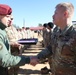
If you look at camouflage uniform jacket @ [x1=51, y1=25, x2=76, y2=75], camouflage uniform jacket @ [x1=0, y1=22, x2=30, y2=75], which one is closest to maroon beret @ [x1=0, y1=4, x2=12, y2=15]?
camouflage uniform jacket @ [x1=0, y1=22, x2=30, y2=75]

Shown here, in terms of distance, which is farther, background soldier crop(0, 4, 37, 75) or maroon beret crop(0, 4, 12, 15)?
maroon beret crop(0, 4, 12, 15)

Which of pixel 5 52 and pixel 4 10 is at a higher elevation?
pixel 4 10

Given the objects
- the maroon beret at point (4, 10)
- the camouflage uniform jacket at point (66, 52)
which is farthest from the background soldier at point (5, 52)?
the camouflage uniform jacket at point (66, 52)

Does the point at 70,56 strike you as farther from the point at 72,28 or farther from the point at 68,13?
the point at 68,13

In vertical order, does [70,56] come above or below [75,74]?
above

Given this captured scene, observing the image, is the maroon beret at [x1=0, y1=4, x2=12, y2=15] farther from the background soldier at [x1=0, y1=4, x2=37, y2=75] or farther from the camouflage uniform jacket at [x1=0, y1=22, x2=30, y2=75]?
the camouflage uniform jacket at [x1=0, y1=22, x2=30, y2=75]

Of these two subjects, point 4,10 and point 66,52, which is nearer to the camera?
point 66,52

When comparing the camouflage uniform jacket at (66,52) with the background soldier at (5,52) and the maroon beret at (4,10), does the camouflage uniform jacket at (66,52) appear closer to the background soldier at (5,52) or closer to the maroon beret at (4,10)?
the background soldier at (5,52)

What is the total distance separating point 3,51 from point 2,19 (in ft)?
1.65

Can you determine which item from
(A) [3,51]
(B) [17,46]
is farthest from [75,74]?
(B) [17,46]

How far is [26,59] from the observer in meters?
4.03

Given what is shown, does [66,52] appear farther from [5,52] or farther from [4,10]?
[4,10]

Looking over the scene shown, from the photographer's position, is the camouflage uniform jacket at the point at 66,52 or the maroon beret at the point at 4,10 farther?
the maroon beret at the point at 4,10

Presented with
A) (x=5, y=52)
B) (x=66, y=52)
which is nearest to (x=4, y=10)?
(x=5, y=52)
